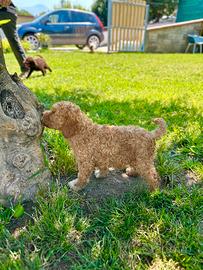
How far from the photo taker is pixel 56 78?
23.1 ft

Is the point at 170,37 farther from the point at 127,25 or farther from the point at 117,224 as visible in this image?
the point at 117,224

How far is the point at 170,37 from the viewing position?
47.9 ft

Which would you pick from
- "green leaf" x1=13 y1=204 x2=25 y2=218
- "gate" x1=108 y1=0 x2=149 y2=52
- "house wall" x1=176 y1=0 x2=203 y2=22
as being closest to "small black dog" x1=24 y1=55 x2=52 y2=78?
"green leaf" x1=13 y1=204 x2=25 y2=218

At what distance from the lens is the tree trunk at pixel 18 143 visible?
2252mm

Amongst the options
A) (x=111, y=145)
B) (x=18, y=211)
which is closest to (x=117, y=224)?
(x=111, y=145)

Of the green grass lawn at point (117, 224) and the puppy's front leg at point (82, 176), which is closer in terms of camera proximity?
the green grass lawn at point (117, 224)

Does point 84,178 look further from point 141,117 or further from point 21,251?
point 141,117

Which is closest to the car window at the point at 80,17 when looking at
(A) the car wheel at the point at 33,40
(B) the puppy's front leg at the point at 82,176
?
(A) the car wheel at the point at 33,40

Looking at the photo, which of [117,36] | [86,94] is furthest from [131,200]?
[117,36]

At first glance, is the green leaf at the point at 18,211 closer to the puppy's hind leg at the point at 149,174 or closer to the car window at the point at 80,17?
the puppy's hind leg at the point at 149,174

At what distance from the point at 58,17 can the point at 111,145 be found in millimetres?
15853

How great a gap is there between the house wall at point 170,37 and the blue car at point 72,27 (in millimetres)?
3582

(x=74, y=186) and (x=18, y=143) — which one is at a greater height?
(x=18, y=143)

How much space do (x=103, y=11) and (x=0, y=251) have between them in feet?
122
